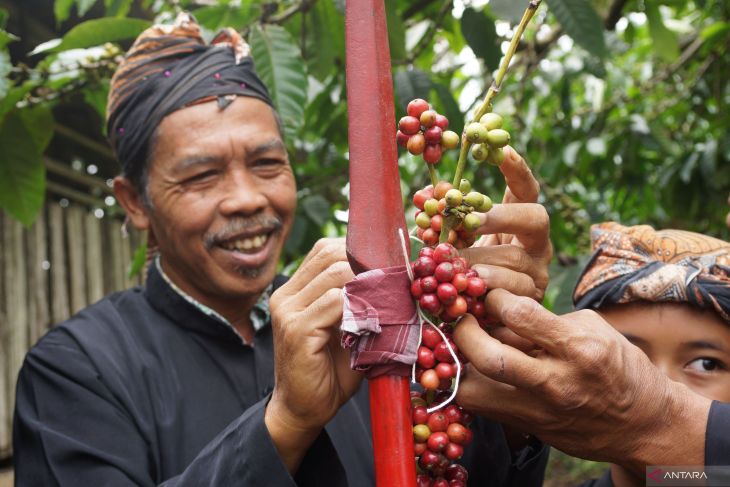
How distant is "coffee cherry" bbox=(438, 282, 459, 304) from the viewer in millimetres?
898

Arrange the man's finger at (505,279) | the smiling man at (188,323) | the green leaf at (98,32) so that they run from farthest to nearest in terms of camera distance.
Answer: the green leaf at (98,32) < the smiling man at (188,323) < the man's finger at (505,279)

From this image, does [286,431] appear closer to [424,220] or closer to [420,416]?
[420,416]

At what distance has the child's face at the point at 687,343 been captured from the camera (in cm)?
141

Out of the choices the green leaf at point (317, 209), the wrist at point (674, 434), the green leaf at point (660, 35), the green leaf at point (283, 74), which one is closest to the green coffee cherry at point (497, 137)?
the wrist at point (674, 434)

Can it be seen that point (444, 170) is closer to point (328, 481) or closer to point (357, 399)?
point (357, 399)

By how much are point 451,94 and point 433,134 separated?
155cm

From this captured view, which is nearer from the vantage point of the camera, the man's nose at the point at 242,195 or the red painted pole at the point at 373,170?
the red painted pole at the point at 373,170

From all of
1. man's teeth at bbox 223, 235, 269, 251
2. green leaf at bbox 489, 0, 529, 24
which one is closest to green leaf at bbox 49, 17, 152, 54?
man's teeth at bbox 223, 235, 269, 251

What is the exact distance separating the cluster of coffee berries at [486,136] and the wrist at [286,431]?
0.48m

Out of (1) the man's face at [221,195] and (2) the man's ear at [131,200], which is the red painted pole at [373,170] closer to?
(1) the man's face at [221,195]

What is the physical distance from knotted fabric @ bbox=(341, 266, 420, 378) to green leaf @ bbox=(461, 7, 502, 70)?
1454mm

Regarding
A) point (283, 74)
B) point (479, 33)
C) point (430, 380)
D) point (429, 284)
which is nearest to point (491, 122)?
point (429, 284)

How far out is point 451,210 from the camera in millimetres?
928

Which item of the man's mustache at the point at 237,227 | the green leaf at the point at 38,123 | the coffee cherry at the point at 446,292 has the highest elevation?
the green leaf at the point at 38,123
